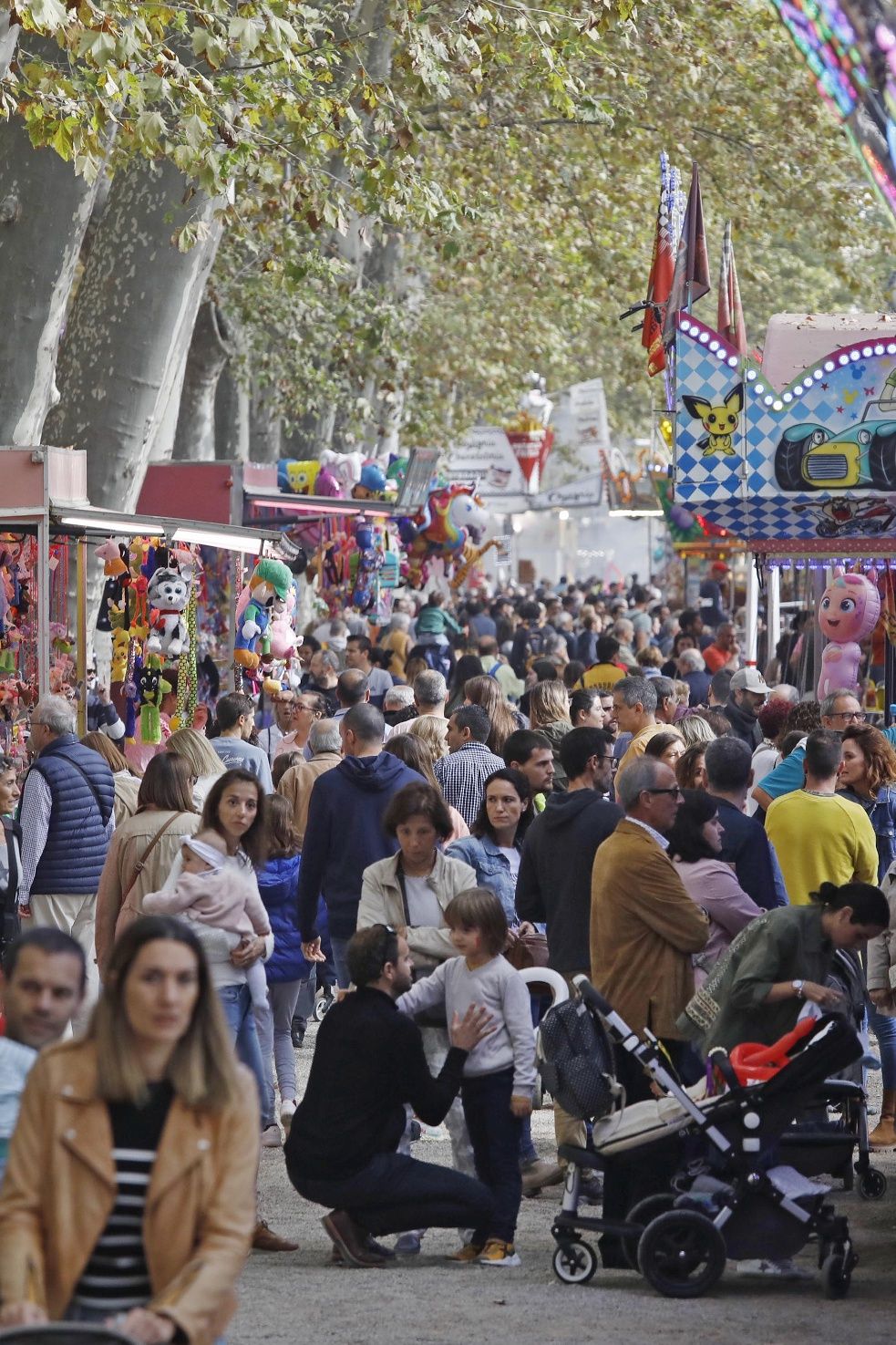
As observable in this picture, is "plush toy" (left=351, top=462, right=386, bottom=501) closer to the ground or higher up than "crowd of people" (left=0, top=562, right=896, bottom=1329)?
higher up

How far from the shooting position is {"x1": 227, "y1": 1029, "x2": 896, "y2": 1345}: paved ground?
602cm

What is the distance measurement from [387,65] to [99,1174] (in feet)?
61.1

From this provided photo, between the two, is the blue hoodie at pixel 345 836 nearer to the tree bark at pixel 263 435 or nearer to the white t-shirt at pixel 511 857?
the white t-shirt at pixel 511 857

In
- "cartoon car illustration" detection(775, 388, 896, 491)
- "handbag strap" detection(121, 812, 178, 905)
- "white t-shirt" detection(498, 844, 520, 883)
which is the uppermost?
"cartoon car illustration" detection(775, 388, 896, 491)

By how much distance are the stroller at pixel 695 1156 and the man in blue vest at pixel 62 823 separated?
10.1 ft

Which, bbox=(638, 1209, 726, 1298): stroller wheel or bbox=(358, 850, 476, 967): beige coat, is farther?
bbox=(358, 850, 476, 967): beige coat

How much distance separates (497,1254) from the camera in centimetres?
686

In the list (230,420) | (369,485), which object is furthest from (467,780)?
→ (230,420)

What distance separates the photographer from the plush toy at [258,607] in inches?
585

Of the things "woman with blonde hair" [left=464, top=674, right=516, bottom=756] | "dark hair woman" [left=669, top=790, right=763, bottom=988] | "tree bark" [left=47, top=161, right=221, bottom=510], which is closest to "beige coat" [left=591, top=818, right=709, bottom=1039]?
"dark hair woman" [left=669, top=790, right=763, bottom=988]

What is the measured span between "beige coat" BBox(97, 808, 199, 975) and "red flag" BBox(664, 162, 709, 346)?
270 inches

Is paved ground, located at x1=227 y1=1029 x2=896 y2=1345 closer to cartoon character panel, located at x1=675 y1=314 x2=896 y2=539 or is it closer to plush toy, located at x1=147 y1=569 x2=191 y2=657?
cartoon character panel, located at x1=675 y1=314 x2=896 y2=539

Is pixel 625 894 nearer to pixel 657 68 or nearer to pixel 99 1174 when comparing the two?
pixel 99 1174

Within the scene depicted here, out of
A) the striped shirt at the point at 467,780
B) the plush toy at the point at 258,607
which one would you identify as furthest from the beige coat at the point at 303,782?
the plush toy at the point at 258,607
